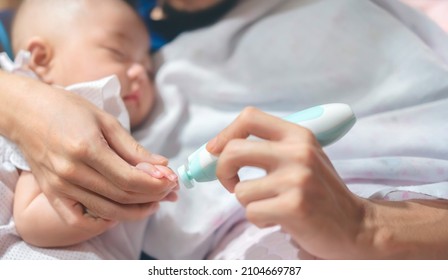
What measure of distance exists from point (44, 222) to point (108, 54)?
Answer: 33 cm

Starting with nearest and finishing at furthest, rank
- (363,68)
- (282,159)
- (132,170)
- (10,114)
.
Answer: (282,159) → (132,170) → (10,114) → (363,68)

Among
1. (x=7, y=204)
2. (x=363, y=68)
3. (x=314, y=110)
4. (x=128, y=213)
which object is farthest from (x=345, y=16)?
(x=7, y=204)

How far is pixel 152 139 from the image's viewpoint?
0.84 metres

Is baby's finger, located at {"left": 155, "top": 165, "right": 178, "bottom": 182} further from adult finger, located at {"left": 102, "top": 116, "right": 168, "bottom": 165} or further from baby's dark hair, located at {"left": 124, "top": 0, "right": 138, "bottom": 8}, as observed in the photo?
baby's dark hair, located at {"left": 124, "top": 0, "right": 138, "bottom": 8}

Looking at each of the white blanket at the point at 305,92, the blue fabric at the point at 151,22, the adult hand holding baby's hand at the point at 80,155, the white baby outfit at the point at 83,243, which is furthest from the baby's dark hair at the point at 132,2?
the adult hand holding baby's hand at the point at 80,155

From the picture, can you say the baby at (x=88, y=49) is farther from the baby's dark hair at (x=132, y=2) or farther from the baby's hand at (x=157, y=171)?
the baby's hand at (x=157, y=171)

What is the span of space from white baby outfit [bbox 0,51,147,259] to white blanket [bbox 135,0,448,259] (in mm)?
41

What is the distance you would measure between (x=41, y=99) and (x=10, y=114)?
6 cm

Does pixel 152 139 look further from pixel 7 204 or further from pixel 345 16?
pixel 345 16

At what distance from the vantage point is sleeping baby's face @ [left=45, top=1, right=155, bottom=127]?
0.83 meters

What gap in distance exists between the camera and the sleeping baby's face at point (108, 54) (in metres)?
0.83

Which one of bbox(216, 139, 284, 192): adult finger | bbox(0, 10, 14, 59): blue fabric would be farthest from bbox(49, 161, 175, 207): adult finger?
bbox(0, 10, 14, 59): blue fabric

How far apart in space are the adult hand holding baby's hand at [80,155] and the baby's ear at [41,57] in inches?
6.1

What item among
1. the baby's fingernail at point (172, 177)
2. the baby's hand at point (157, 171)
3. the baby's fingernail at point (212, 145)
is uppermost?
the baby's fingernail at point (212, 145)
